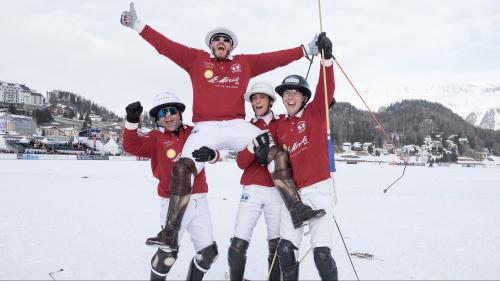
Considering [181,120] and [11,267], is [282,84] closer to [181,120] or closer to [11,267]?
[181,120]

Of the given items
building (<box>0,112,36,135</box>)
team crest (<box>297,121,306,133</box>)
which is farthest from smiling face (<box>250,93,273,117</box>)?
building (<box>0,112,36,135</box>)

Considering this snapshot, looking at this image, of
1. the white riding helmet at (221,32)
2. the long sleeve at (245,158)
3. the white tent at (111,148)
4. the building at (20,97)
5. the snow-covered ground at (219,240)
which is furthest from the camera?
the building at (20,97)

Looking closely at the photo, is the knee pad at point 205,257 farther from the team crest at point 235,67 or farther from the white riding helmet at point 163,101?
the team crest at point 235,67

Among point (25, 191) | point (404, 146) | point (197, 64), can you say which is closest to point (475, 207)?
point (197, 64)

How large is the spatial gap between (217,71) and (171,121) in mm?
764

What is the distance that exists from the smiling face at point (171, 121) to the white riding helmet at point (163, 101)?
0.10 m

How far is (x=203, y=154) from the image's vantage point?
3.74 m

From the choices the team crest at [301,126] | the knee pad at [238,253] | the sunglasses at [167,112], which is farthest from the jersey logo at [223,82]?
the knee pad at [238,253]

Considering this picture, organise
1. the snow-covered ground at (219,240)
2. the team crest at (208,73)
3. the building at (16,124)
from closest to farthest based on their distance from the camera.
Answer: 1. the team crest at (208,73)
2. the snow-covered ground at (219,240)
3. the building at (16,124)

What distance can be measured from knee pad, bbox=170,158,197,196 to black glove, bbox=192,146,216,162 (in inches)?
4.8

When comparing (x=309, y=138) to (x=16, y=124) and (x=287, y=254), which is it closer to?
(x=287, y=254)

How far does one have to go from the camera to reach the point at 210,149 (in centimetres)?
386

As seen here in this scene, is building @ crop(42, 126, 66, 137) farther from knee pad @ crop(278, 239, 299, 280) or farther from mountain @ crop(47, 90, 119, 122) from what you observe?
knee pad @ crop(278, 239, 299, 280)

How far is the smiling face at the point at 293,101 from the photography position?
4.23 meters
